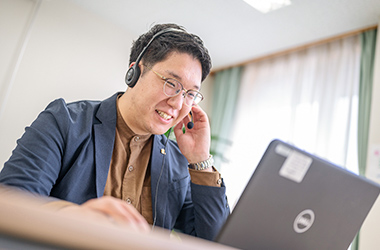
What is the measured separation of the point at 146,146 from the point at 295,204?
30.6 inches

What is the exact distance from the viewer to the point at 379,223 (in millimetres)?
2205

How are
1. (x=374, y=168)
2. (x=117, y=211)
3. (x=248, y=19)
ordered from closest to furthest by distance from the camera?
(x=117, y=211)
(x=374, y=168)
(x=248, y=19)

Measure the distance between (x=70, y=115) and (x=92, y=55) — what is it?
250 cm

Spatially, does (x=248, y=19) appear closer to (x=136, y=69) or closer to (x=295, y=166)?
(x=136, y=69)

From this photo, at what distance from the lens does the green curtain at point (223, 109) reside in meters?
3.86

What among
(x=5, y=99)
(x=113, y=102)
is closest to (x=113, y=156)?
(x=113, y=102)

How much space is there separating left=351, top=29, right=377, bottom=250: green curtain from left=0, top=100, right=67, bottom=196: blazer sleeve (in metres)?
2.41

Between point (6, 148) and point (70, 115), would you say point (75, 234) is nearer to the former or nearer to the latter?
point (70, 115)

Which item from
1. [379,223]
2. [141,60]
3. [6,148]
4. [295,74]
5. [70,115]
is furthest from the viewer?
[295,74]

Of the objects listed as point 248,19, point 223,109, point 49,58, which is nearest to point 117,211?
point 248,19

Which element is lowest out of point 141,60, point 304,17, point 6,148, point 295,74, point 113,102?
point 6,148

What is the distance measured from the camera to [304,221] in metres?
0.66

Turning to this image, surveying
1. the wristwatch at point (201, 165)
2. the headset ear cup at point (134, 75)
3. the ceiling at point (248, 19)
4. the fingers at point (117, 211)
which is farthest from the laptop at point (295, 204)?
the ceiling at point (248, 19)

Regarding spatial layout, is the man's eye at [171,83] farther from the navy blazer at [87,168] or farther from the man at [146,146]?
the navy blazer at [87,168]
